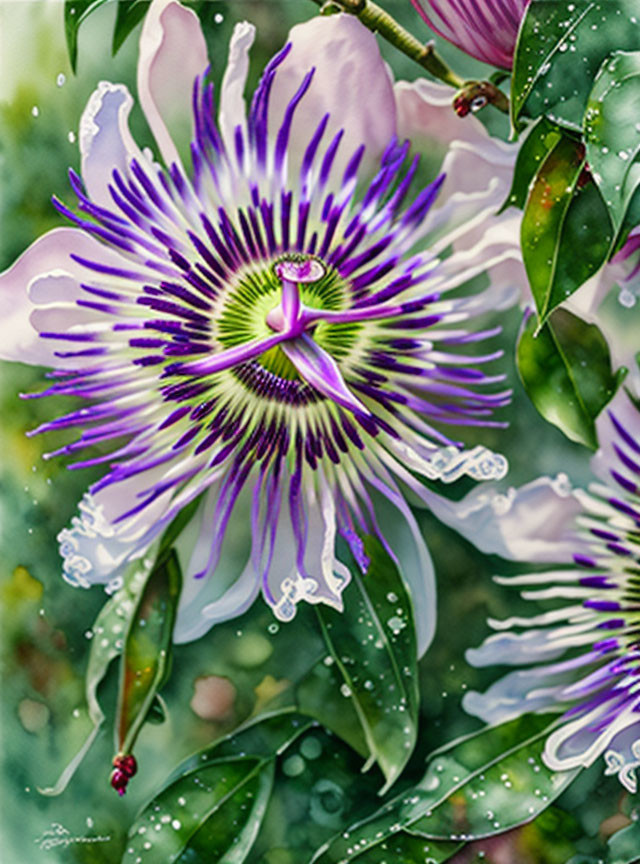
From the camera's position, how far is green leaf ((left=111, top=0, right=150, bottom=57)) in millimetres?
666

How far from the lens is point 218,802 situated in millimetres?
705

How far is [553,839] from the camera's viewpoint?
28.0 inches

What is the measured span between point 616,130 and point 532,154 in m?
0.06

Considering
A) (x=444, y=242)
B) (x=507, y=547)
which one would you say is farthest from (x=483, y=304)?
(x=507, y=547)

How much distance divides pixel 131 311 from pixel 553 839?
1.63ft

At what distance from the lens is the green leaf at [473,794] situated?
0.70 m

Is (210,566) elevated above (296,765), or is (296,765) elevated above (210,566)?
(210,566)

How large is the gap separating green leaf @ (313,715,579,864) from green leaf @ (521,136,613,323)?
315 mm

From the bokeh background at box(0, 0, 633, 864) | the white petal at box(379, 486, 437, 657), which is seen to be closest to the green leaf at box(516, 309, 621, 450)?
the bokeh background at box(0, 0, 633, 864)

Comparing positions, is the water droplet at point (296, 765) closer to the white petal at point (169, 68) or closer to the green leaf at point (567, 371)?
the green leaf at point (567, 371)

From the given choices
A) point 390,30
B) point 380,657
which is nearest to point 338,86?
point 390,30

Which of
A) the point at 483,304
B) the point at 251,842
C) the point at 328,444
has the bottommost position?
the point at 251,842

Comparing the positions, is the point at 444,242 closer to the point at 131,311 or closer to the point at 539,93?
the point at 539,93

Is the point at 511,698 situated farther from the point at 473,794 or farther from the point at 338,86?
the point at 338,86
